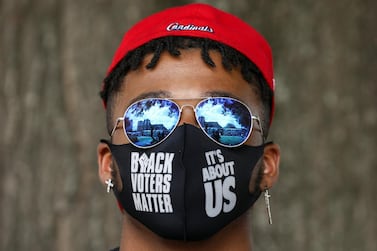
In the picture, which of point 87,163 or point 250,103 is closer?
point 250,103

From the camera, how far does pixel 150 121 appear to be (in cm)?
470

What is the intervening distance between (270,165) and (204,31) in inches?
25.6

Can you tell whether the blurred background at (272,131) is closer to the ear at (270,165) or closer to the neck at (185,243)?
the ear at (270,165)

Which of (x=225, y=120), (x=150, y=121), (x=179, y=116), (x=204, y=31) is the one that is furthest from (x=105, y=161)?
(x=204, y=31)

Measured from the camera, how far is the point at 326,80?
287 inches

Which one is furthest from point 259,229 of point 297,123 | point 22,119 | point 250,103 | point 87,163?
point 250,103

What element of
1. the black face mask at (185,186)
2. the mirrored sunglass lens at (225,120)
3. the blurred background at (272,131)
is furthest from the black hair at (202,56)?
the blurred background at (272,131)

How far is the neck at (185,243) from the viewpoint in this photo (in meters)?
4.70

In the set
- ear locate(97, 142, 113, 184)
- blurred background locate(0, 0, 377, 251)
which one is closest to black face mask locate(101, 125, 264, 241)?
ear locate(97, 142, 113, 184)

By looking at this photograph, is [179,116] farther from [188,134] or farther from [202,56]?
[202,56]

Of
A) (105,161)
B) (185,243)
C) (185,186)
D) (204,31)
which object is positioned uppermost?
(204,31)

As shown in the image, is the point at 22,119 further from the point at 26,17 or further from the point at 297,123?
the point at 297,123

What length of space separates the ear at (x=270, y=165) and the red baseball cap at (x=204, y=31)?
27 cm

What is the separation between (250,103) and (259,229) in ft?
8.40
